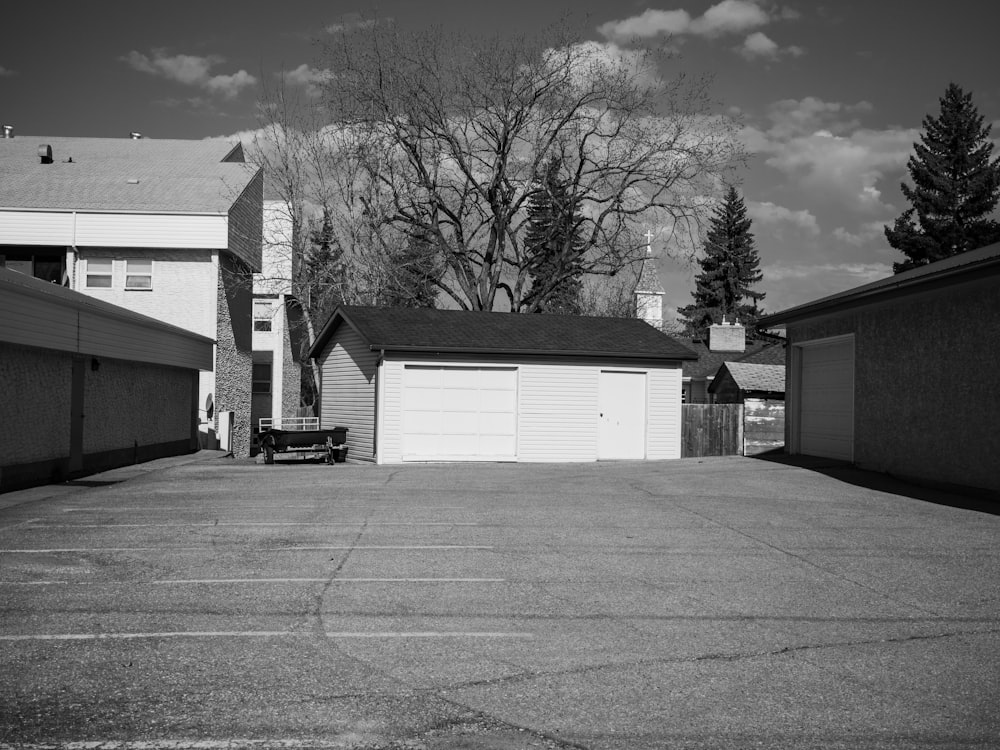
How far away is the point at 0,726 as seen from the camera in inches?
185

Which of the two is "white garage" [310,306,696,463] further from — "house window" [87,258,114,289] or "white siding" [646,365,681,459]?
"house window" [87,258,114,289]

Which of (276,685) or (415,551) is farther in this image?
(415,551)

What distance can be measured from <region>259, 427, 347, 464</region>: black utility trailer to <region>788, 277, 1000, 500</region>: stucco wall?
1289 cm

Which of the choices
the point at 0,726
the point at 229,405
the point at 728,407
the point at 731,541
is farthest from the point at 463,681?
the point at 229,405

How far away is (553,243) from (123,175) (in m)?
17.1

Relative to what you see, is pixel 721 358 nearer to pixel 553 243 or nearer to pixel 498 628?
pixel 553 243

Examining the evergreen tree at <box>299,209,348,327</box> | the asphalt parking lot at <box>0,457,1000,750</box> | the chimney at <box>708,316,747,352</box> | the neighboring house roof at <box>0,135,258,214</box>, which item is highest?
the neighboring house roof at <box>0,135,258,214</box>

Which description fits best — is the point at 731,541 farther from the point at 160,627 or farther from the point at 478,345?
the point at 478,345

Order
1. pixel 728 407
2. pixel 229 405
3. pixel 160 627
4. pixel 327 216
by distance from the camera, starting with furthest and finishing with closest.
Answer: pixel 327 216, pixel 229 405, pixel 728 407, pixel 160 627

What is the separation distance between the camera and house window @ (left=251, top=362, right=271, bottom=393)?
44.0m

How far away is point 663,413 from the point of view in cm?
2523

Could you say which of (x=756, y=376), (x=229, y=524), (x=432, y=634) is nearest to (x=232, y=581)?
(x=432, y=634)

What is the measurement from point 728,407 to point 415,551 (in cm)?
2119

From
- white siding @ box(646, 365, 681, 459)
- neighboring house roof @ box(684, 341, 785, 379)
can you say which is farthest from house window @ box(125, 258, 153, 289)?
neighboring house roof @ box(684, 341, 785, 379)
